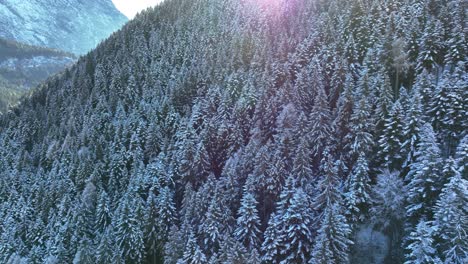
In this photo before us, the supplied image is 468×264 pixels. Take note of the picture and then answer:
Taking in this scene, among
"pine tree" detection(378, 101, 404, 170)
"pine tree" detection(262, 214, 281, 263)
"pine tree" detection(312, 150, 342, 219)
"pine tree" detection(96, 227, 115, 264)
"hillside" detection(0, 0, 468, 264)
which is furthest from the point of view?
"pine tree" detection(96, 227, 115, 264)

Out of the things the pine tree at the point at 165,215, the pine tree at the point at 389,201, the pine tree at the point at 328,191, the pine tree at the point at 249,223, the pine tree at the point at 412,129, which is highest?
the pine tree at the point at 412,129

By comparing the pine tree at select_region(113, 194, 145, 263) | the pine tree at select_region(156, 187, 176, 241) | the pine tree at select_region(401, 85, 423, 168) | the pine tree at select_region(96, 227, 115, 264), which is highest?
the pine tree at select_region(401, 85, 423, 168)

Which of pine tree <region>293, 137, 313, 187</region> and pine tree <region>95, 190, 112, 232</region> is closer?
pine tree <region>293, 137, 313, 187</region>

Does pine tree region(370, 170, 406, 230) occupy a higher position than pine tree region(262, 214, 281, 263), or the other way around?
pine tree region(370, 170, 406, 230)

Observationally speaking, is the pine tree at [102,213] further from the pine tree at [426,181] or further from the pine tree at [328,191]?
the pine tree at [426,181]

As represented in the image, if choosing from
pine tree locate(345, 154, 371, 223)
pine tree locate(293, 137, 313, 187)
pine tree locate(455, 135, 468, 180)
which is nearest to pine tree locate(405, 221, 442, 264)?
pine tree locate(455, 135, 468, 180)

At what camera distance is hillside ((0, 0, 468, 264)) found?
4219 centimetres

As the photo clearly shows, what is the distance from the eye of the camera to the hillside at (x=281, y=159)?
42188 millimetres

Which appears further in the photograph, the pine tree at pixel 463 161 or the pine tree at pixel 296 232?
the pine tree at pixel 296 232

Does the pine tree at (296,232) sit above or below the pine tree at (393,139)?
below

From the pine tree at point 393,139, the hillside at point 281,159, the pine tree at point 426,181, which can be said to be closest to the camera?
the pine tree at point 426,181

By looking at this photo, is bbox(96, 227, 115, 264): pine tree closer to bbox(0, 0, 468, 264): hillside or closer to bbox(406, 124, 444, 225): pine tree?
bbox(0, 0, 468, 264): hillside

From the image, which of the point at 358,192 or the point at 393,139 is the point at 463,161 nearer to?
the point at 393,139

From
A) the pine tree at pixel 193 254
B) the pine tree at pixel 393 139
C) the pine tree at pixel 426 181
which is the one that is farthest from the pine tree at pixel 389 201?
the pine tree at pixel 193 254
